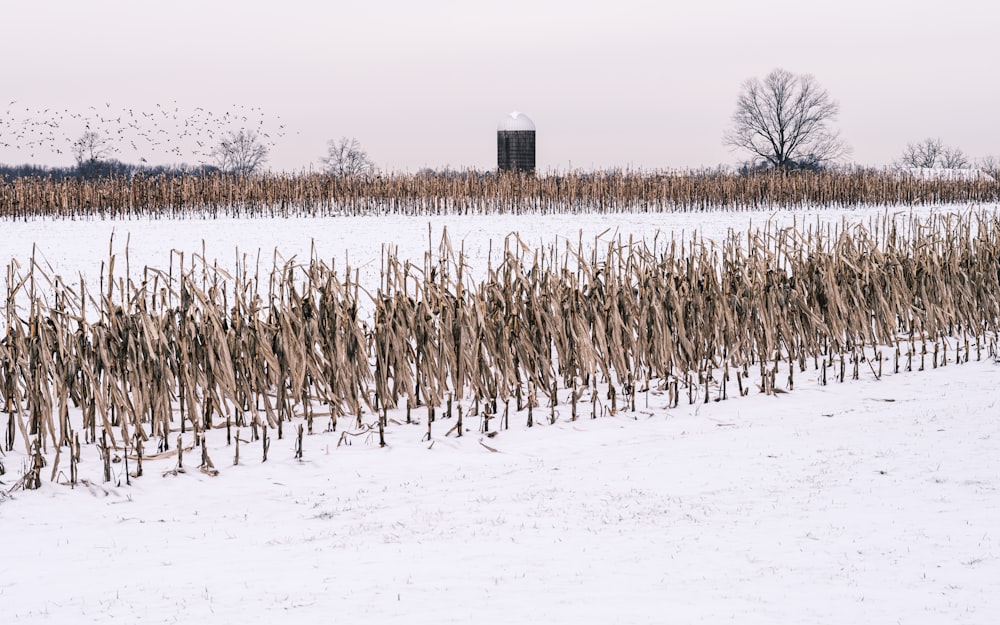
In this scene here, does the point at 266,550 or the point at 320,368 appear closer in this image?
the point at 266,550

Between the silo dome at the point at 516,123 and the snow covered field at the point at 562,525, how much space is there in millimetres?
24688

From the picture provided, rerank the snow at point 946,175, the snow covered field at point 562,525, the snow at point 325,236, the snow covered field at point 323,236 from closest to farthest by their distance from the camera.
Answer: the snow covered field at point 562,525 → the snow at point 325,236 → the snow covered field at point 323,236 → the snow at point 946,175

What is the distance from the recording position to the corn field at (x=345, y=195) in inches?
939

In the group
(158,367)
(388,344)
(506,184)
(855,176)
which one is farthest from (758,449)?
(855,176)

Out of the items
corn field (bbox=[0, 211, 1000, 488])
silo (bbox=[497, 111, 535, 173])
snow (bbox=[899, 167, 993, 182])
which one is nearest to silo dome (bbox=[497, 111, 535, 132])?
silo (bbox=[497, 111, 535, 173])

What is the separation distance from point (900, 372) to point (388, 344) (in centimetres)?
442

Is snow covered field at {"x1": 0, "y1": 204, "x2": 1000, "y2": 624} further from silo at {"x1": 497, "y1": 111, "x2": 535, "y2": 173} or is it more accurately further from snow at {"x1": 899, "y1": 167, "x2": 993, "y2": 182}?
snow at {"x1": 899, "y1": 167, "x2": 993, "y2": 182}

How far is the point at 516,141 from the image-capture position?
31281 mm

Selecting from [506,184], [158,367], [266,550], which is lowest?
[266,550]

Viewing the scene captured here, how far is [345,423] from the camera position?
6836 mm

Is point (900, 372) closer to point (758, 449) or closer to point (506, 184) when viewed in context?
point (758, 449)

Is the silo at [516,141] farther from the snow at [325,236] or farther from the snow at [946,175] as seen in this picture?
the snow at [946,175]

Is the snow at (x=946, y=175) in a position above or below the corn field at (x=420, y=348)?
above

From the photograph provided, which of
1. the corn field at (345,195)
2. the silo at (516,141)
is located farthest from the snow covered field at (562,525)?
the silo at (516,141)
